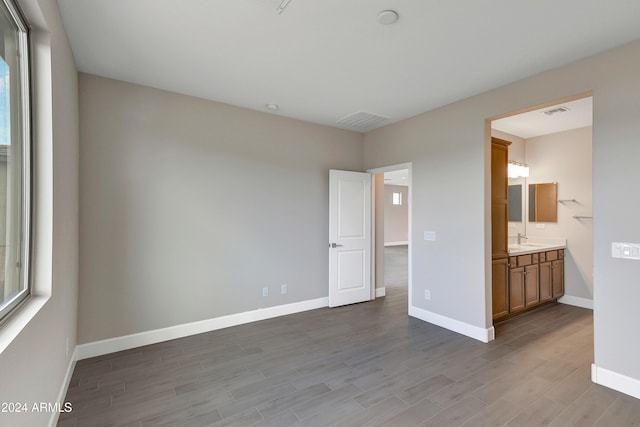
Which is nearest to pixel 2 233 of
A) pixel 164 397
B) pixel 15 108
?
pixel 15 108

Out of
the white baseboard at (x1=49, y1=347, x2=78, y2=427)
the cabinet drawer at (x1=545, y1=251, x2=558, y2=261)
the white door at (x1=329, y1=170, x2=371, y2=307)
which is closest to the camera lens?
the white baseboard at (x1=49, y1=347, x2=78, y2=427)

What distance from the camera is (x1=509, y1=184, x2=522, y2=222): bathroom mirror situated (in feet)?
17.3

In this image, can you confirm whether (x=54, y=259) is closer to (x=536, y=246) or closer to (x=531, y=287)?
(x=531, y=287)

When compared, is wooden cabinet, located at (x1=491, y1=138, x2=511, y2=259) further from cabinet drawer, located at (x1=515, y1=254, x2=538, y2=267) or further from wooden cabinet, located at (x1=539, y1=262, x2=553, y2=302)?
wooden cabinet, located at (x1=539, y1=262, x2=553, y2=302)

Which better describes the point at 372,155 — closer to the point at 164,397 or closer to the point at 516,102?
the point at 516,102

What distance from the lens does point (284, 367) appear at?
8.94ft

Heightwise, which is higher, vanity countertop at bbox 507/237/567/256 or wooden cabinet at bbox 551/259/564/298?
vanity countertop at bbox 507/237/567/256

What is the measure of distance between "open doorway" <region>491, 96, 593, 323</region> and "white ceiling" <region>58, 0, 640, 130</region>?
5.24ft

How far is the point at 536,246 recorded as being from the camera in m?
4.52

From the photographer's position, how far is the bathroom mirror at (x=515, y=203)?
5.27m

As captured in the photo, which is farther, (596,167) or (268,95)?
(268,95)

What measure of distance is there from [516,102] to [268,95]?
2.67 m

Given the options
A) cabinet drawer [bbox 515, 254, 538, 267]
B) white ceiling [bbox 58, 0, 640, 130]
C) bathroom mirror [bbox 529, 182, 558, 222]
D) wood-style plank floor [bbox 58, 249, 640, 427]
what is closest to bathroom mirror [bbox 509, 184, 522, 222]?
bathroom mirror [bbox 529, 182, 558, 222]

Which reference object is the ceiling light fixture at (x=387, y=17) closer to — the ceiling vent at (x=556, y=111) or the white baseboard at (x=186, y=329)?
the ceiling vent at (x=556, y=111)
